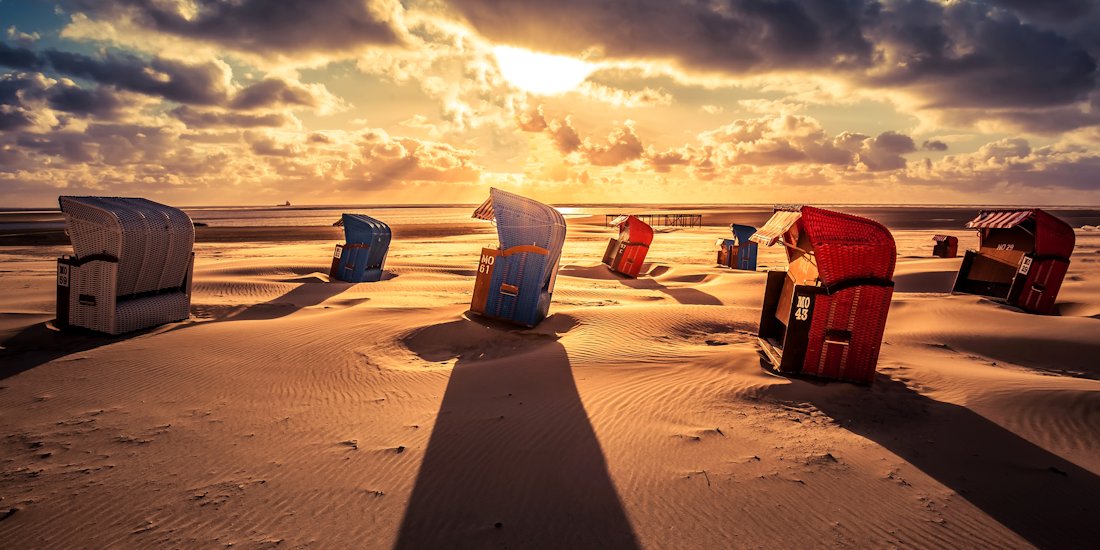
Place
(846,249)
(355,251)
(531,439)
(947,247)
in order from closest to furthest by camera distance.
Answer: (531,439), (846,249), (355,251), (947,247)

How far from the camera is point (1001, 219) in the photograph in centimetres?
1543

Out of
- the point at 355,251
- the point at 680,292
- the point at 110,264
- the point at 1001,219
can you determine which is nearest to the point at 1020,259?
the point at 1001,219

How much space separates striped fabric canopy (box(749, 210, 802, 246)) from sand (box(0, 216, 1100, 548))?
241cm

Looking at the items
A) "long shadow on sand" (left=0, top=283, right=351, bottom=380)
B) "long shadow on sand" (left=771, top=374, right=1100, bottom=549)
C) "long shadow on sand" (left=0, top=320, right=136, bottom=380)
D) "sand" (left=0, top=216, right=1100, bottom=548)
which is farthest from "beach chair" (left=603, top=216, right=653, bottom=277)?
"long shadow on sand" (left=0, top=320, right=136, bottom=380)

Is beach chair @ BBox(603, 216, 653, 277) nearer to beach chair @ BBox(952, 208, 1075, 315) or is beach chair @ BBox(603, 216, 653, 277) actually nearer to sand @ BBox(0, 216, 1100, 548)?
sand @ BBox(0, 216, 1100, 548)

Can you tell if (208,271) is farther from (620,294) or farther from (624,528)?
(624,528)

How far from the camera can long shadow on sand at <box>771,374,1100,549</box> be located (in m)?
4.54

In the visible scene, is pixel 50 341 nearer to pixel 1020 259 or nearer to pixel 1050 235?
pixel 1020 259

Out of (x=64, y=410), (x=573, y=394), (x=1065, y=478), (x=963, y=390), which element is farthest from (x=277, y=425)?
(x=963, y=390)

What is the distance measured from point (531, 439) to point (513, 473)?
0.85 m

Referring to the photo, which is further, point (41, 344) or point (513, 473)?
point (41, 344)

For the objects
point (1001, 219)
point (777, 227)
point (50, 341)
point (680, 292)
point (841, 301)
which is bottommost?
point (50, 341)

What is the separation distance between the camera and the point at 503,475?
5.28 metres

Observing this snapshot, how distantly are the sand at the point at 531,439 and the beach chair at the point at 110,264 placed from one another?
60 centimetres
